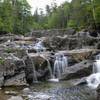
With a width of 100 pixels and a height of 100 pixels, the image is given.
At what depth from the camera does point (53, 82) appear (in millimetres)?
23344

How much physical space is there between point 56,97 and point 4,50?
31.7 ft

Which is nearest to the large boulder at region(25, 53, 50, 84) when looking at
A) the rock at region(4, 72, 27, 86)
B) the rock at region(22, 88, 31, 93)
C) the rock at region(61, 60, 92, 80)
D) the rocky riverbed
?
the rocky riverbed

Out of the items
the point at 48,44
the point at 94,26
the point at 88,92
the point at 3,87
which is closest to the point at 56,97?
the point at 88,92

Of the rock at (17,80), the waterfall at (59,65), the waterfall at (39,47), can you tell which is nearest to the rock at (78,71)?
the waterfall at (59,65)

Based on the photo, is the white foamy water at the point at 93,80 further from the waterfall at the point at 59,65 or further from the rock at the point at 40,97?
the rock at the point at 40,97

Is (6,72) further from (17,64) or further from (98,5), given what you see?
(98,5)

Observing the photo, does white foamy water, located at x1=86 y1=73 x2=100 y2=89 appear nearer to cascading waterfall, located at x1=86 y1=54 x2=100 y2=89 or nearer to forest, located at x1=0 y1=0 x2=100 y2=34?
cascading waterfall, located at x1=86 y1=54 x2=100 y2=89

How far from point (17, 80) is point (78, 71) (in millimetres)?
5554

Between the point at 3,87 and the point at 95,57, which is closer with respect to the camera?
the point at 3,87

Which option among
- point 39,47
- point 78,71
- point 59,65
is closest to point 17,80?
point 78,71

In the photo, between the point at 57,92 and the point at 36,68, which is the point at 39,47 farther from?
the point at 57,92

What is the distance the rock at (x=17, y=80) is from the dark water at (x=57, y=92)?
0.92 m

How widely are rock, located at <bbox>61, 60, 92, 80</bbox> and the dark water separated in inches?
73.0

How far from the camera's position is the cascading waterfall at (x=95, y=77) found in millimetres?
21672
